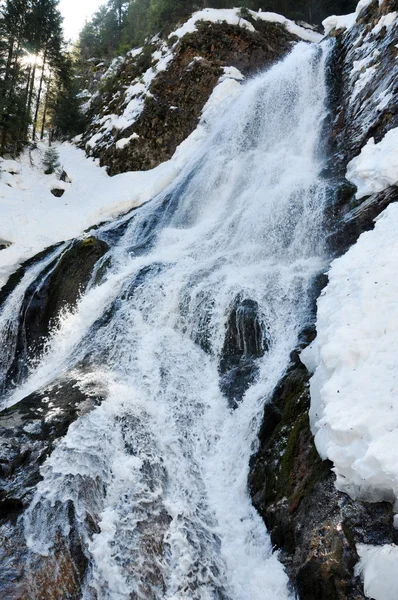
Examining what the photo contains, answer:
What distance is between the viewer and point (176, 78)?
21.3 m

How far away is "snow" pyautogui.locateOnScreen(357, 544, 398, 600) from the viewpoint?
2.92 m

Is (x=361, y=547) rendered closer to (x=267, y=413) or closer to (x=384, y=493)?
(x=384, y=493)

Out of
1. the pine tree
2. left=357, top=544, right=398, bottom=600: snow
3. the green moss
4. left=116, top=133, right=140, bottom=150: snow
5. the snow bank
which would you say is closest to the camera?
left=357, top=544, right=398, bottom=600: snow

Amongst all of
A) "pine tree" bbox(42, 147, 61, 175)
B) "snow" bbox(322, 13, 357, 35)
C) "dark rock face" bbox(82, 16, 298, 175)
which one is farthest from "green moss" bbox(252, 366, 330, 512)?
"pine tree" bbox(42, 147, 61, 175)

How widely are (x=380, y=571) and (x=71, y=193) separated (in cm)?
1916

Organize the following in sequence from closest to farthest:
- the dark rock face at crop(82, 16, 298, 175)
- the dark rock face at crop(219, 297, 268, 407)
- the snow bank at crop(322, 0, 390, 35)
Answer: the dark rock face at crop(219, 297, 268, 407) → the snow bank at crop(322, 0, 390, 35) → the dark rock face at crop(82, 16, 298, 175)

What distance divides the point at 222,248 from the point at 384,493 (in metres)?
8.15

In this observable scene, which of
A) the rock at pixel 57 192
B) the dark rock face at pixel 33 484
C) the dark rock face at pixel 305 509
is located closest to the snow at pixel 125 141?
the rock at pixel 57 192

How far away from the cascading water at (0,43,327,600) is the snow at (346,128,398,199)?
1063mm

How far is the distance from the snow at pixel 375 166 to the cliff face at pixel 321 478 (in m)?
0.18

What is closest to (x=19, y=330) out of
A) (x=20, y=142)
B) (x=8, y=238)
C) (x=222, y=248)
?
(x=8, y=238)

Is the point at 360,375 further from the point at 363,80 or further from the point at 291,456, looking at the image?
the point at 363,80

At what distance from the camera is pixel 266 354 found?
24.3 feet

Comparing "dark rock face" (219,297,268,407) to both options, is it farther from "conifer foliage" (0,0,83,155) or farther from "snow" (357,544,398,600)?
"conifer foliage" (0,0,83,155)
